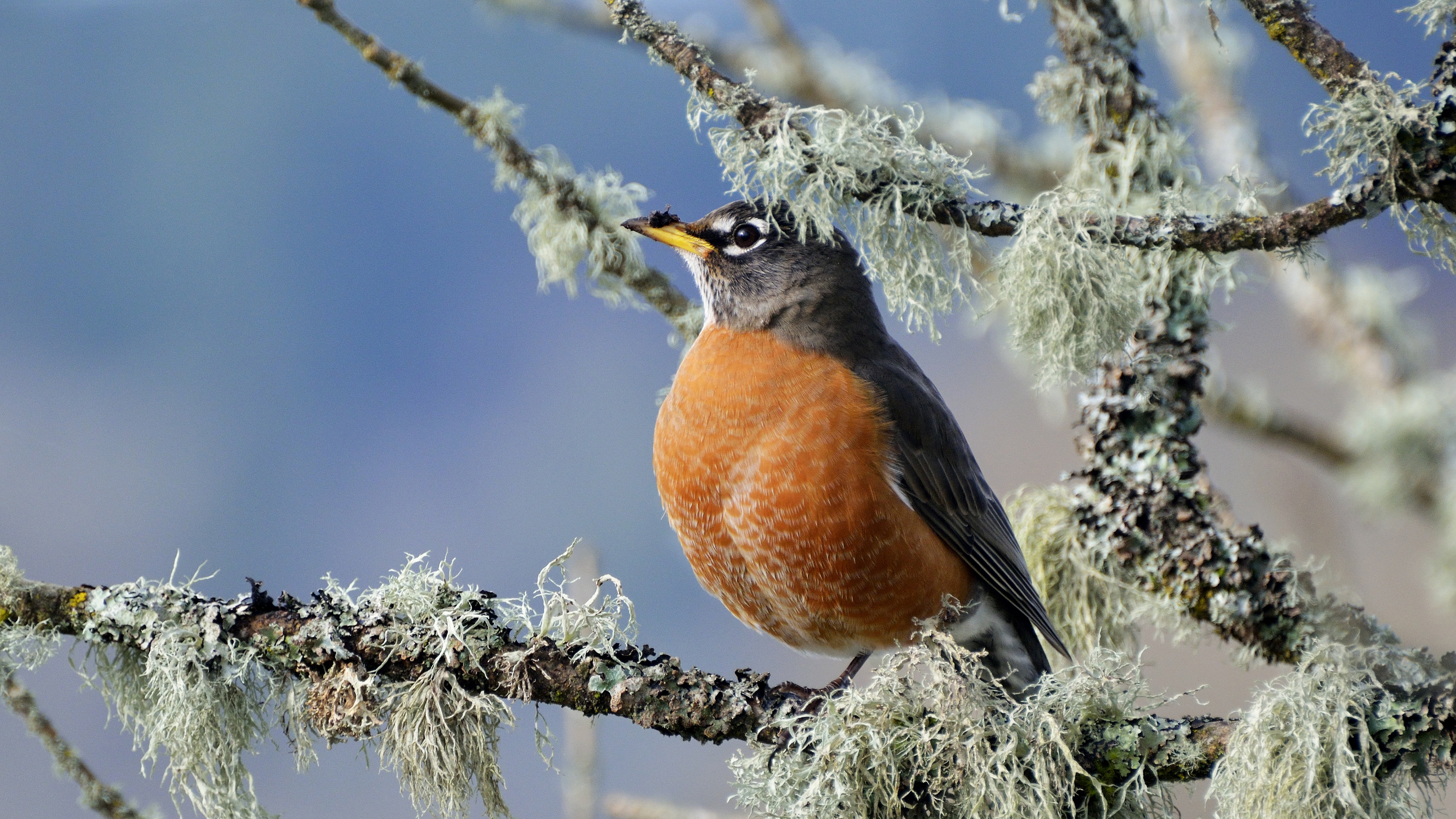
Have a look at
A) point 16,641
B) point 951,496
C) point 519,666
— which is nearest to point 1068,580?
point 951,496

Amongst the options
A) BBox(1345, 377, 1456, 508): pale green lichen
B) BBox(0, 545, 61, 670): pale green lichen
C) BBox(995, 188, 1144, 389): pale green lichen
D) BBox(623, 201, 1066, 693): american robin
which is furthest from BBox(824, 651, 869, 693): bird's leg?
BBox(1345, 377, 1456, 508): pale green lichen

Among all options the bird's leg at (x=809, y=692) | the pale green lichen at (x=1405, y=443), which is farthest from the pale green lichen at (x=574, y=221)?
the pale green lichen at (x=1405, y=443)

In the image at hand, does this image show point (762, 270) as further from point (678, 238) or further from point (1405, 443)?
point (1405, 443)

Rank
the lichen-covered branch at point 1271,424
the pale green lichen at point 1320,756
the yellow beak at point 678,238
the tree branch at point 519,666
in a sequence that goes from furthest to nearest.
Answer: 1. the lichen-covered branch at point 1271,424
2. the yellow beak at point 678,238
3. the tree branch at point 519,666
4. the pale green lichen at point 1320,756

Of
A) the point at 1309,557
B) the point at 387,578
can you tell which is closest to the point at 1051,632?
the point at 1309,557

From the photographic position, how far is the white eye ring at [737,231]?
275 centimetres

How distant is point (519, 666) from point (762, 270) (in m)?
1.23

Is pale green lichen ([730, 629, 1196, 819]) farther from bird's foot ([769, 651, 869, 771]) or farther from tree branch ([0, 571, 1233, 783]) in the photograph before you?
tree branch ([0, 571, 1233, 783])

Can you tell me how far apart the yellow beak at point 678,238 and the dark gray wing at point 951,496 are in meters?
0.51

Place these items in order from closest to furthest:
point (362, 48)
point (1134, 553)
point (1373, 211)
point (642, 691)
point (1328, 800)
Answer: point (1328, 800) → point (1373, 211) → point (642, 691) → point (362, 48) → point (1134, 553)

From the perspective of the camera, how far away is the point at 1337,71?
193cm

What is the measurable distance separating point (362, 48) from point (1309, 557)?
2.54 metres

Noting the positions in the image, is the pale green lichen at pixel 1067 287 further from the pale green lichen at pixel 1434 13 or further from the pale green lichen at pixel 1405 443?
the pale green lichen at pixel 1405 443

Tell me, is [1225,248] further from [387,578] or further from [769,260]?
[387,578]
